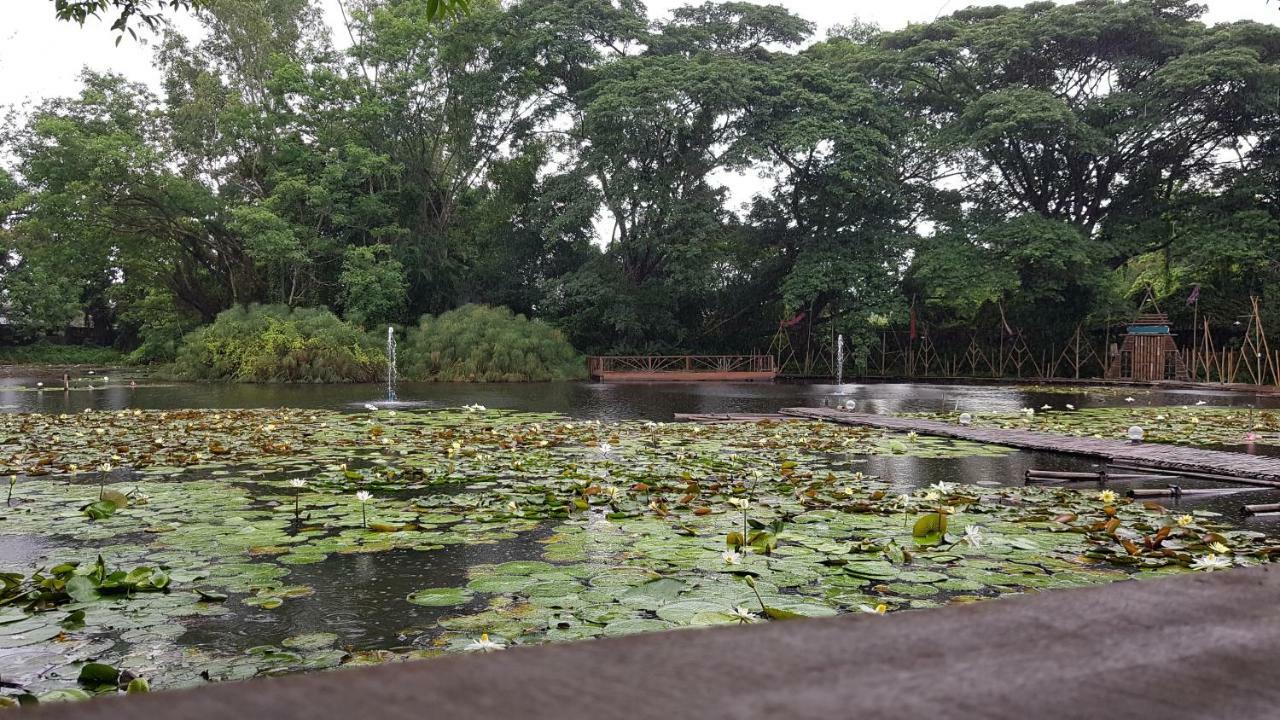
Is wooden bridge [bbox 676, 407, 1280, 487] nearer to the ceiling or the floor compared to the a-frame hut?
nearer to the floor

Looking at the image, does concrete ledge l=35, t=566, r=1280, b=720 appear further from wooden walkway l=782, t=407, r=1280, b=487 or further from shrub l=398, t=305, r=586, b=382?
shrub l=398, t=305, r=586, b=382

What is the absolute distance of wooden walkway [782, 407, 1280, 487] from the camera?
5547 millimetres

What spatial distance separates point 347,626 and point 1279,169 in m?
25.9

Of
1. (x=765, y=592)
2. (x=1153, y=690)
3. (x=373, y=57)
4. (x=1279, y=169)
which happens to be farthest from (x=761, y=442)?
(x=373, y=57)

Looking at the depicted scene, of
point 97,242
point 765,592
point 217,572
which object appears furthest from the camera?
point 97,242

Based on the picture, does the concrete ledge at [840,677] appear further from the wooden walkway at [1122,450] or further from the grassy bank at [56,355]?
the grassy bank at [56,355]

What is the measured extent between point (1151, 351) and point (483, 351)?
17.8m

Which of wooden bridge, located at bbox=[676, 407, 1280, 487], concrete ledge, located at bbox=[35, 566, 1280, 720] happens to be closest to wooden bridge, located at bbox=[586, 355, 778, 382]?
wooden bridge, located at bbox=[676, 407, 1280, 487]

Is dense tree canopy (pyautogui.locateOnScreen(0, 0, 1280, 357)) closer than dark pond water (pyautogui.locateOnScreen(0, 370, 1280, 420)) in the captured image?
No

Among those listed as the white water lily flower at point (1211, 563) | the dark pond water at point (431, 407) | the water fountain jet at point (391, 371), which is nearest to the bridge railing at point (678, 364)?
the water fountain jet at point (391, 371)

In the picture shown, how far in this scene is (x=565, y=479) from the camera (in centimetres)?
543

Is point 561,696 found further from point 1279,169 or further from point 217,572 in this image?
point 1279,169

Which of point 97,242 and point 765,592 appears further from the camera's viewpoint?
point 97,242

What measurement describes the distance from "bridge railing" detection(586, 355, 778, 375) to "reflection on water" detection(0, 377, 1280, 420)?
6.63 m
